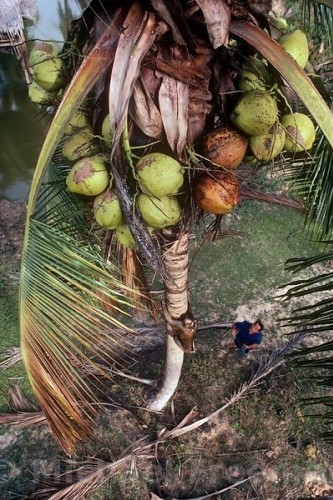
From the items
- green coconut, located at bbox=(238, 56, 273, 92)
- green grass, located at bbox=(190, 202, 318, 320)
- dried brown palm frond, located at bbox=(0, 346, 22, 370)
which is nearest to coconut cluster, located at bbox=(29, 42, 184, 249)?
green coconut, located at bbox=(238, 56, 273, 92)

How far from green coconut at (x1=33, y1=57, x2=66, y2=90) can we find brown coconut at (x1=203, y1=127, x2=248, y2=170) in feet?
1.79

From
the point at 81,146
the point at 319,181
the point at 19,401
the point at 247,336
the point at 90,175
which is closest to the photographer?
the point at 90,175

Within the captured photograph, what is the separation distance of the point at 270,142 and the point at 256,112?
0.11 metres

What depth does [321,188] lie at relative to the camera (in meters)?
1.80

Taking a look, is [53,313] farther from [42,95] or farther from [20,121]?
[20,121]

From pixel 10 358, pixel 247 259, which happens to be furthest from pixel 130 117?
pixel 247 259

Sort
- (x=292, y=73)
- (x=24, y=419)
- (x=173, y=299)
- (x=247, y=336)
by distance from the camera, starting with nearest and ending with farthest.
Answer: (x=292, y=73)
(x=173, y=299)
(x=24, y=419)
(x=247, y=336)

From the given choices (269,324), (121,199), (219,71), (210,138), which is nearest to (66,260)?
(121,199)

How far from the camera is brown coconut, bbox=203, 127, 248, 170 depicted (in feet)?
4.58

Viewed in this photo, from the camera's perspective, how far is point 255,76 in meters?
1.46

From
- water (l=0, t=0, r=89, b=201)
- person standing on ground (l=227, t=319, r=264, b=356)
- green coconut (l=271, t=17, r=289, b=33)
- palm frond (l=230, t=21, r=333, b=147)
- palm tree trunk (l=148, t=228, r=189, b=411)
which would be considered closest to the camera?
palm frond (l=230, t=21, r=333, b=147)

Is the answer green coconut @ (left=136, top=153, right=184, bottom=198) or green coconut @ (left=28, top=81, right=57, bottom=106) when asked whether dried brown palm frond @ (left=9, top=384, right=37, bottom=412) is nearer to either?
green coconut @ (left=28, top=81, right=57, bottom=106)

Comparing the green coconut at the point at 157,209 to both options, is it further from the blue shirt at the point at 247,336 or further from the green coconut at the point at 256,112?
the blue shirt at the point at 247,336

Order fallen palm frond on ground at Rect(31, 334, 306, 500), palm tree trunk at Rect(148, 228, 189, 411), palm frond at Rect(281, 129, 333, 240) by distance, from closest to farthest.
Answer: palm frond at Rect(281, 129, 333, 240) < palm tree trunk at Rect(148, 228, 189, 411) < fallen palm frond on ground at Rect(31, 334, 306, 500)
